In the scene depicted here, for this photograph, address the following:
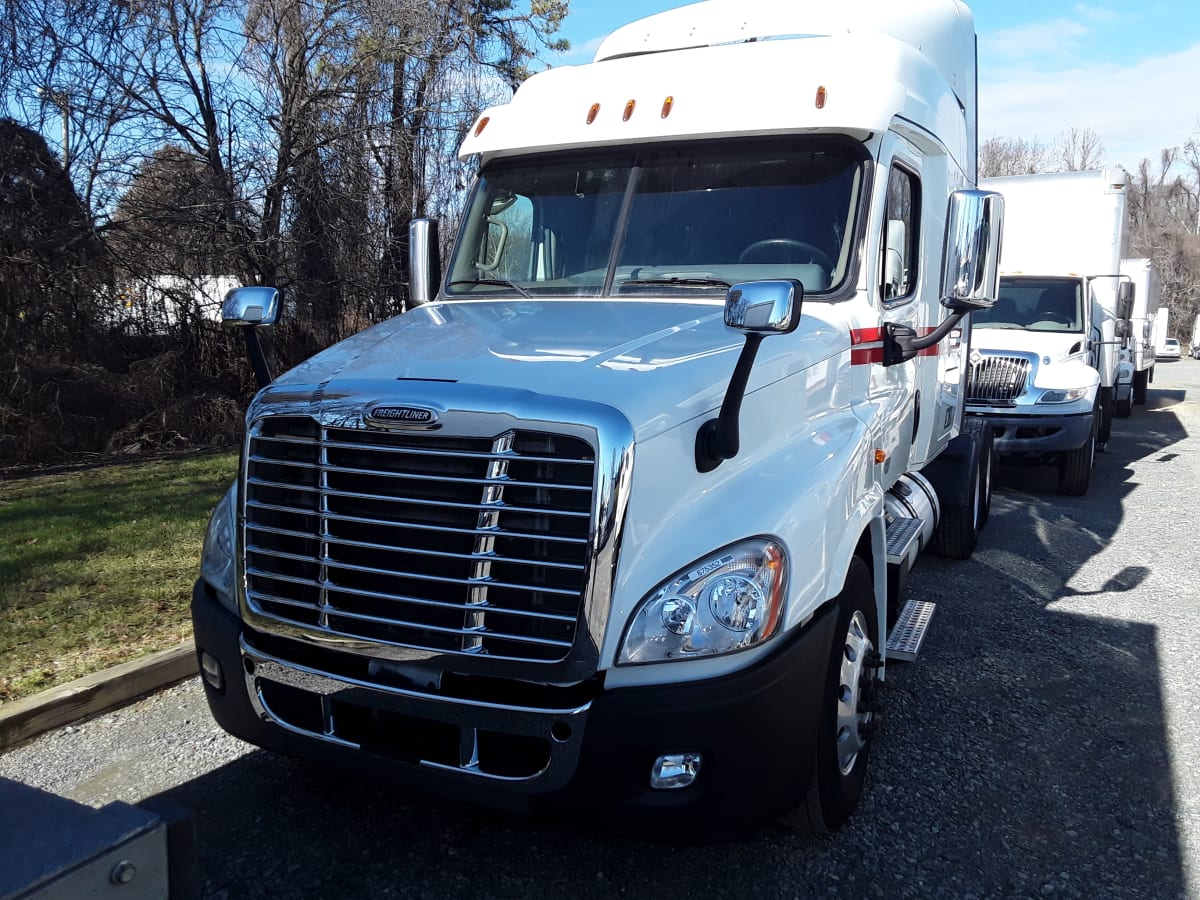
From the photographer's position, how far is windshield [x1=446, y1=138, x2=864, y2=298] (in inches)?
159

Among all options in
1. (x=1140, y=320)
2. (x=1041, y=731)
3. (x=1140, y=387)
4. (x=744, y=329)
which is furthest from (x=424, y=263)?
(x=1140, y=387)

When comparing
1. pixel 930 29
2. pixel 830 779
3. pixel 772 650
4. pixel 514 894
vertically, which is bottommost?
pixel 514 894

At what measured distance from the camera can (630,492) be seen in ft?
8.80

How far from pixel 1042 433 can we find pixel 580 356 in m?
8.31

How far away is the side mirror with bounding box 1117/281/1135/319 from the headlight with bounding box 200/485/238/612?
11.9m

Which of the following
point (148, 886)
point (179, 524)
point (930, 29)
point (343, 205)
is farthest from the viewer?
point (343, 205)

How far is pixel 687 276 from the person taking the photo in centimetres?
402

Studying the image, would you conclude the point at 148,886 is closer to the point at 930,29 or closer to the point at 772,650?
the point at 772,650

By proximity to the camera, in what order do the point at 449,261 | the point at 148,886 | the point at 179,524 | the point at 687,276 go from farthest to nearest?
1. the point at 179,524
2. the point at 449,261
3. the point at 687,276
4. the point at 148,886

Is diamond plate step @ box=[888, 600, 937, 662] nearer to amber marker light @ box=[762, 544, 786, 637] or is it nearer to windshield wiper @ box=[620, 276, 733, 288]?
amber marker light @ box=[762, 544, 786, 637]

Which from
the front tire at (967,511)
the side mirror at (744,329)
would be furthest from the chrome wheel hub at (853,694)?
the front tire at (967,511)

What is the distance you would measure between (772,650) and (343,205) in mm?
12784

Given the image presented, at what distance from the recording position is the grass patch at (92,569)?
4.75 meters

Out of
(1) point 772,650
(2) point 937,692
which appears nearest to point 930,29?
(2) point 937,692
